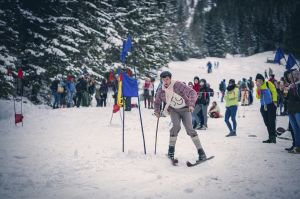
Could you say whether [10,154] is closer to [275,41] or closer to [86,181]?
[86,181]

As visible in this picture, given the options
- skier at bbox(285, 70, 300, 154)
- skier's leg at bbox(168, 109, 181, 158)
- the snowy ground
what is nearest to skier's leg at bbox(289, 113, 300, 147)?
skier at bbox(285, 70, 300, 154)

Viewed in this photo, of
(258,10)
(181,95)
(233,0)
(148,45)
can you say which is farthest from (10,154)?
(233,0)

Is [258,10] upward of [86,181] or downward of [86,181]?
upward

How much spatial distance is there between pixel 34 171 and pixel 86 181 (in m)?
1.29

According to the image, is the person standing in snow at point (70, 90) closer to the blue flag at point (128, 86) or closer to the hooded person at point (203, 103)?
the hooded person at point (203, 103)

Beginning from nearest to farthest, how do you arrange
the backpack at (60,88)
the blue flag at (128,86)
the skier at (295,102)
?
1. the skier at (295,102)
2. the blue flag at (128,86)
3. the backpack at (60,88)

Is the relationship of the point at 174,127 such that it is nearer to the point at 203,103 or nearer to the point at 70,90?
the point at 203,103

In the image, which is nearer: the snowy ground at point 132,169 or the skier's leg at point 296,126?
the snowy ground at point 132,169

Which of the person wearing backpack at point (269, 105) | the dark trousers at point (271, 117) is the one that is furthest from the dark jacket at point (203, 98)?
the dark trousers at point (271, 117)

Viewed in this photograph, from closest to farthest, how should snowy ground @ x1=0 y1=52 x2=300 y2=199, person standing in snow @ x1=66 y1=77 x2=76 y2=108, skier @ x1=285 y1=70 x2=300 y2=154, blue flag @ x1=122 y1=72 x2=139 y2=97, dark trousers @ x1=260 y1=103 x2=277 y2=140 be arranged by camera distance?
snowy ground @ x1=0 y1=52 x2=300 y2=199
skier @ x1=285 y1=70 x2=300 y2=154
blue flag @ x1=122 y1=72 x2=139 y2=97
dark trousers @ x1=260 y1=103 x2=277 y2=140
person standing in snow @ x1=66 y1=77 x2=76 y2=108

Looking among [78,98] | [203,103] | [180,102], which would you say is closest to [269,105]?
[180,102]

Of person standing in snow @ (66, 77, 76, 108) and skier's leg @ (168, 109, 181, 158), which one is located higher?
person standing in snow @ (66, 77, 76, 108)

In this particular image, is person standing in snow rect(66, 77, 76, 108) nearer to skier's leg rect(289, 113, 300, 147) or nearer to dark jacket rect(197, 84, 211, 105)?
dark jacket rect(197, 84, 211, 105)

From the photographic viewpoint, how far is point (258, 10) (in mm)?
114562
